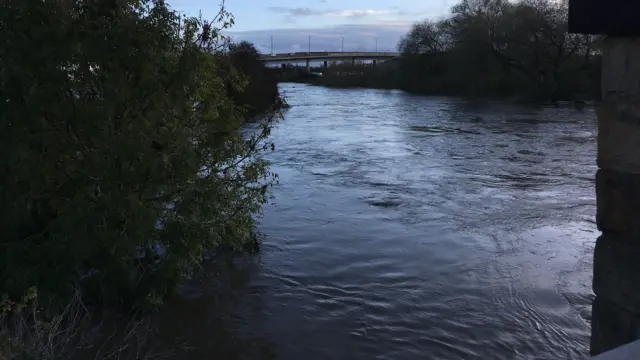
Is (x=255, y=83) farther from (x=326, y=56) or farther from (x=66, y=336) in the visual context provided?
(x=326, y=56)

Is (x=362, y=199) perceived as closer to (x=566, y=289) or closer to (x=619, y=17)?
(x=566, y=289)

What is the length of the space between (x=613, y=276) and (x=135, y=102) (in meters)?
4.45

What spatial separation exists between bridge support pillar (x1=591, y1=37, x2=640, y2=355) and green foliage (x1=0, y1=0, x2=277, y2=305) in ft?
12.2

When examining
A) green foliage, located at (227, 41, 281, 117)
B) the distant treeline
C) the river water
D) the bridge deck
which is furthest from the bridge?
the river water

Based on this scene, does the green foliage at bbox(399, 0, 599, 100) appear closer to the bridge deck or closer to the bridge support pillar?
the bridge deck

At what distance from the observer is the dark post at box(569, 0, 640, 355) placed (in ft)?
10.4

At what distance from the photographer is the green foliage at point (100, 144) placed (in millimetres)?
5289

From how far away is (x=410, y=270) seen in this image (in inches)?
329

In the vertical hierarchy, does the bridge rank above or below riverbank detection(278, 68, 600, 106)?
above

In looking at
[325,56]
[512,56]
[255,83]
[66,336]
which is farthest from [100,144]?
[325,56]

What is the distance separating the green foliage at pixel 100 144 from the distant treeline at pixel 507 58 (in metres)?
43.9

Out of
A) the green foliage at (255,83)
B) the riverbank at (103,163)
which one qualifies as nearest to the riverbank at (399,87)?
the green foliage at (255,83)

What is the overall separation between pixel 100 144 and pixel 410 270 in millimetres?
4648

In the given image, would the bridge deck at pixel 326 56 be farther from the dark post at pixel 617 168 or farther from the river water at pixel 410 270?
the dark post at pixel 617 168
